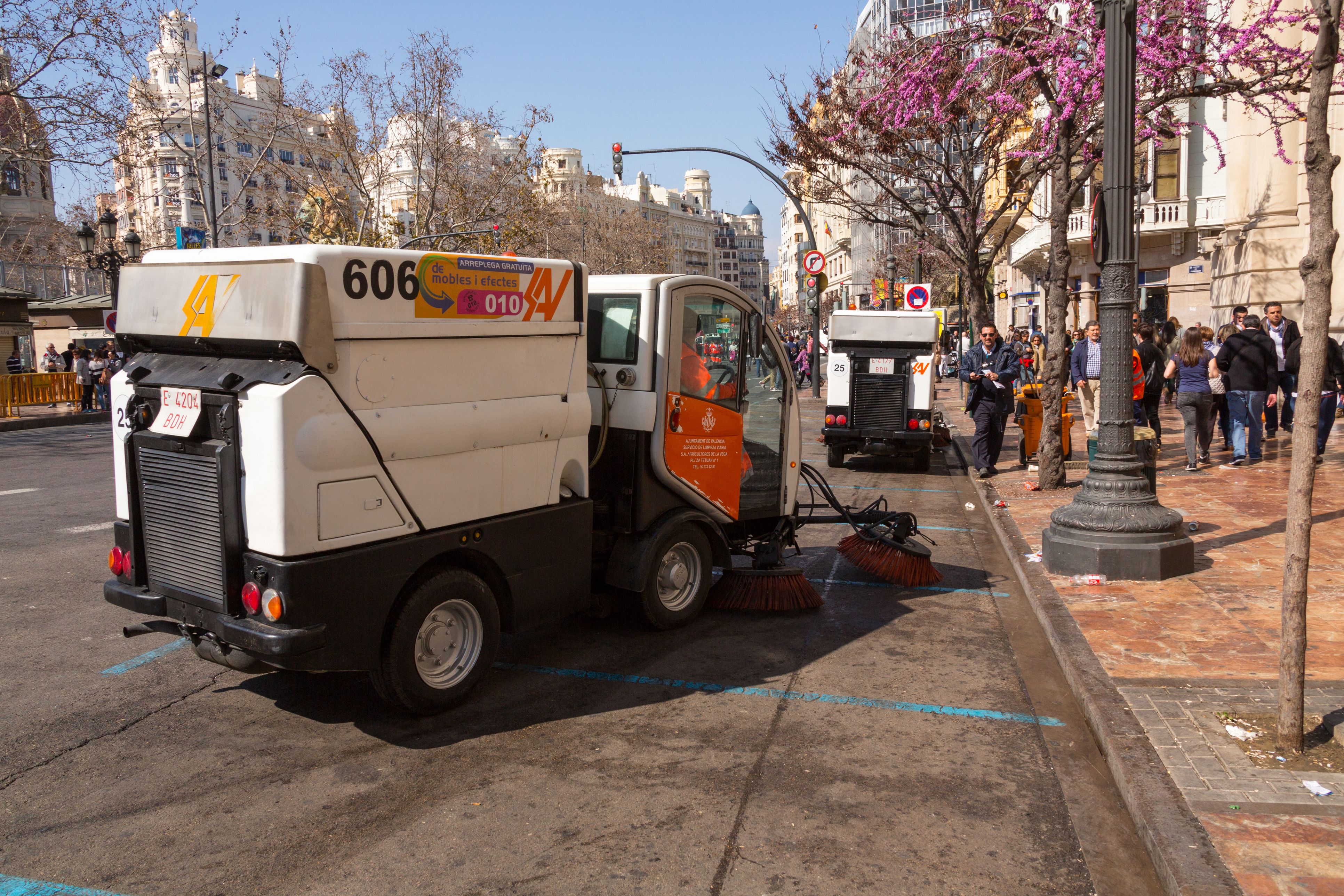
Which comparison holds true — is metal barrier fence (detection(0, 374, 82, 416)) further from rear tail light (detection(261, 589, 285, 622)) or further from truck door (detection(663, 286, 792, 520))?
rear tail light (detection(261, 589, 285, 622))

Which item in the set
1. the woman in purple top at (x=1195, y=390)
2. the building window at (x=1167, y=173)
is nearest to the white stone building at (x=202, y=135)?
the woman in purple top at (x=1195, y=390)

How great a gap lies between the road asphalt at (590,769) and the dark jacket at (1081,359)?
26.2 ft

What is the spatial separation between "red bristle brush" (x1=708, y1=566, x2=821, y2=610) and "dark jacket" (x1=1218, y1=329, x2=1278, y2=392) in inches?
322

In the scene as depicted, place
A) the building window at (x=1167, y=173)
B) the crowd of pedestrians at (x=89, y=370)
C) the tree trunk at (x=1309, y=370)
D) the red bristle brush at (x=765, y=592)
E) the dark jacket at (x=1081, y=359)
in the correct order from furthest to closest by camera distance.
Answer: the building window at (x=1167, y=173)
the crowd of pedestrians at (x=89, y=370)
the dark jacket at (x=1081, y=359)
the red bristle brush at (x=765, y=592)
the tree trunk at (x=1309, y=370)

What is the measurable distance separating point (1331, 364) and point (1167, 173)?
19.8m

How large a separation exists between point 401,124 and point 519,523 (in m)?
Answer: 31.3

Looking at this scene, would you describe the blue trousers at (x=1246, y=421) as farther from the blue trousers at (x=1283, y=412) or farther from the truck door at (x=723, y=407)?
the truck door at (x=723, y=407)

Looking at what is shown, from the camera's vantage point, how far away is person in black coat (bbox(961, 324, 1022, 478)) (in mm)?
13047

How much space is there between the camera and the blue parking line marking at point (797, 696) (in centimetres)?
504

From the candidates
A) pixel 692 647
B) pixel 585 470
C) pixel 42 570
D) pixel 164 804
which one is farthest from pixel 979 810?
pixel 42 570

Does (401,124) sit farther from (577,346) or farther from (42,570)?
(577,346)

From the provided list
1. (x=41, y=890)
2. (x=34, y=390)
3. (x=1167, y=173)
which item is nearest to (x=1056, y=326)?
(x=41, y=890)

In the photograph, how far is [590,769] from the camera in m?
4.38

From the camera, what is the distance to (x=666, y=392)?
602 centimetres
